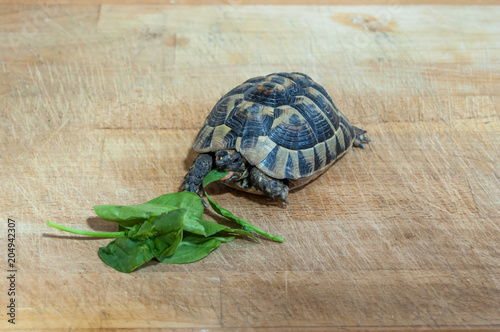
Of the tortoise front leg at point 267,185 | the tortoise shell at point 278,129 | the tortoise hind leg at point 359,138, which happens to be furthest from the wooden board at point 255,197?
the tortoise shell at point 278,129

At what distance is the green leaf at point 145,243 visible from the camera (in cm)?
240

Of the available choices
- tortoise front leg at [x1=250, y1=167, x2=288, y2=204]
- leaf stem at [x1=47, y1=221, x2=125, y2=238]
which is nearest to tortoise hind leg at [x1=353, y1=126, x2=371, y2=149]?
tortoise front leg at [x1=250, y1=167, x2=288, y2=204]

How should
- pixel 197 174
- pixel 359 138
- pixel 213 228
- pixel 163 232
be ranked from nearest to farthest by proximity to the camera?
pixel 163 232 < pixel 213 228 < pixel 197 174 < pixel 359 138

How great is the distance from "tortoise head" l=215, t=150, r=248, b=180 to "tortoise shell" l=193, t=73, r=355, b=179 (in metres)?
0.04

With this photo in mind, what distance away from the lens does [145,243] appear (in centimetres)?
250

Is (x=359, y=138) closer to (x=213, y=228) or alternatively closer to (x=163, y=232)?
(x=213, y=228)

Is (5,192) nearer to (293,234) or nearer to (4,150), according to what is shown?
(4,150)

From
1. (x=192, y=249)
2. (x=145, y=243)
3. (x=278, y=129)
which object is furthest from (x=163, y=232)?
(x=278, y=129)

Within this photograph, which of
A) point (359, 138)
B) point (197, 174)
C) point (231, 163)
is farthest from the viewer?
point (359, 138)

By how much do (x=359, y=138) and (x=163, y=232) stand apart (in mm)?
1501

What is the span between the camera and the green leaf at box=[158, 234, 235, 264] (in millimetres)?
2609

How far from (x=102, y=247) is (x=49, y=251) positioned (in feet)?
0.96

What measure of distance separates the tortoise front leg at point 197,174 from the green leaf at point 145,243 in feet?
1.29

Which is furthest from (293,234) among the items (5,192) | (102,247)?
(5,192)
